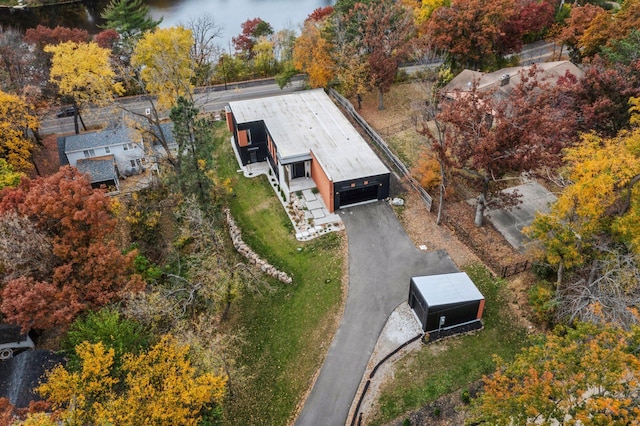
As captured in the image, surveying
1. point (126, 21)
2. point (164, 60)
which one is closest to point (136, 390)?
point (164, 60)

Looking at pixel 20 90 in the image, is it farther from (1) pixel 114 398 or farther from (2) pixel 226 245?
(1) pixel 114 398

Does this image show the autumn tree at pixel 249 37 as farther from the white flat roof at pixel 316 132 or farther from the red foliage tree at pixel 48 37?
the white flat roof at pixel 316 132

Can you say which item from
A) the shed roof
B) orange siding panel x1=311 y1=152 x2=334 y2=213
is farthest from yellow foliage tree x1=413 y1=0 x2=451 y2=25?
the shed roof

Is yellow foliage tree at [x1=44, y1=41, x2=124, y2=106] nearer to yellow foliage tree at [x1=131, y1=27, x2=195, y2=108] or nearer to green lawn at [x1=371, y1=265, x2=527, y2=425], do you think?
yellow foliage tree at [x1=131, y1=27, x2=195, y2=108]

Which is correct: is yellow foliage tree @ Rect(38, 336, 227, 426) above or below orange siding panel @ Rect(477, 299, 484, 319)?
above

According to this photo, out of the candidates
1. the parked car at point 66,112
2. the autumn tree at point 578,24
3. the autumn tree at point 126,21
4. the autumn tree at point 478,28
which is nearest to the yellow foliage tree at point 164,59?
the parked car at point 66,112

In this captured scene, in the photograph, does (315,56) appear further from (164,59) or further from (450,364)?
(450,364)
